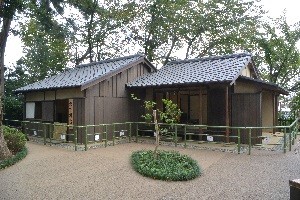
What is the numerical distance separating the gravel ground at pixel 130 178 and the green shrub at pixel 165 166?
0.20m

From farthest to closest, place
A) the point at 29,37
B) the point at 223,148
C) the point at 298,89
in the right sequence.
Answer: the point at 298,89 → the point at 29,37 → the point at 223,148

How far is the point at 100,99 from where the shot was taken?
13.6 metres

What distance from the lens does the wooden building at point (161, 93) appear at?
41.0 ft

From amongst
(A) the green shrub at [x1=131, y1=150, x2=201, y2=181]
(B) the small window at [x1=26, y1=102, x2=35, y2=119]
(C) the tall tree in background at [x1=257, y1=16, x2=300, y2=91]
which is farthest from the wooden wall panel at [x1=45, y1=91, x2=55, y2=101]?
(C) the tall tree in background at [x1=257, y1=16, x2=300, y2=91]

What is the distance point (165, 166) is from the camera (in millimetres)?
8250

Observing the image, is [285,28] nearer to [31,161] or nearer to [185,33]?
[185,33]

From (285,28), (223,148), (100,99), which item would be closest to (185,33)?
(285,28)

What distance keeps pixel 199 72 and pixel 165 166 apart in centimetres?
712

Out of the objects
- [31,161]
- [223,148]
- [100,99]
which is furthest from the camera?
[100,99]

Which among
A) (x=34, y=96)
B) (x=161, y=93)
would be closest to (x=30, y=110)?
(x=34, y=96)

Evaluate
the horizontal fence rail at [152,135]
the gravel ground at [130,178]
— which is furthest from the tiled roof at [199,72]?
the gravel ground at [130,178]

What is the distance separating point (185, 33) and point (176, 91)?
13473 millimetres

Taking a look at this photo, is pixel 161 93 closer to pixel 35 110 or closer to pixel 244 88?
pixel 244 88

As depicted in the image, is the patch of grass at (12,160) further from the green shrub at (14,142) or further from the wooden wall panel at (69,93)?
the wooden wall panel at (69,93)
